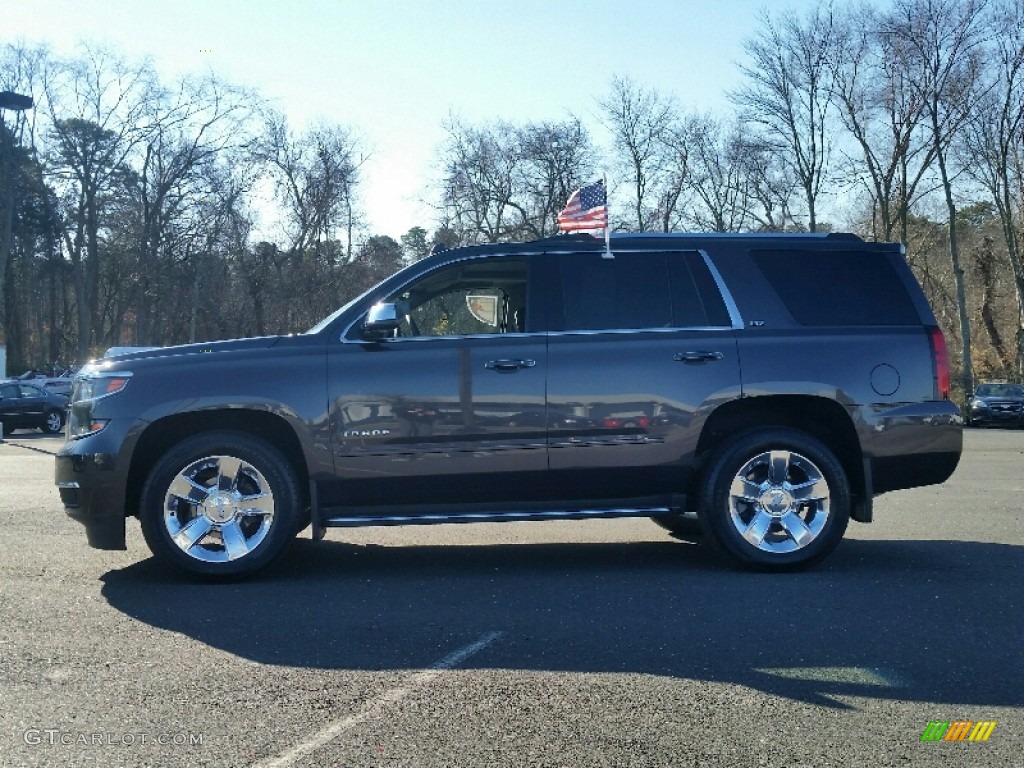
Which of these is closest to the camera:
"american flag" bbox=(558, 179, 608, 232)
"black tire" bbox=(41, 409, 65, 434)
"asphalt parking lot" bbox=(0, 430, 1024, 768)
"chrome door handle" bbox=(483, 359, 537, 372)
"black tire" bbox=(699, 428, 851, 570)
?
"asphalt parking lot" bbox=(0, 430, 1024, 768)

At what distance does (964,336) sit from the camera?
4791 cm

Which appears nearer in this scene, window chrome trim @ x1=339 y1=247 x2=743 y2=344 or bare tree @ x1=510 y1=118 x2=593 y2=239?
window chrome trim @ x1=339 y1=247 x2=743 y2=344

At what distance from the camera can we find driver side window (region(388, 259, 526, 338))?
23.4ft

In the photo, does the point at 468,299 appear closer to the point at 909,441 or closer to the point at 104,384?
the point at 104,384

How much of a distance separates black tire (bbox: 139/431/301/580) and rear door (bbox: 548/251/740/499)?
5.40 ft

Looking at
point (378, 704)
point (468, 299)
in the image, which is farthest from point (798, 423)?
point (378, 704)

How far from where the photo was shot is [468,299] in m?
7.37

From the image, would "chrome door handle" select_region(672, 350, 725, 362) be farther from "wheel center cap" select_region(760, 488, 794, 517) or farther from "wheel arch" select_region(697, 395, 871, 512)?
"wheel center cap" select_region(760, 488, 794, 517)

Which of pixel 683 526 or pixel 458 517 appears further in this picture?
pixel 683 526

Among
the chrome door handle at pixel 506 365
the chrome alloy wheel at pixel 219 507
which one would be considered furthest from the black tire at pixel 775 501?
the chrome alloy wheel at pixel 219 507

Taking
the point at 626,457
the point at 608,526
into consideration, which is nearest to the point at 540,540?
the point at 608,526

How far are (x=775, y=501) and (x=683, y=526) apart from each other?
160 centimetres

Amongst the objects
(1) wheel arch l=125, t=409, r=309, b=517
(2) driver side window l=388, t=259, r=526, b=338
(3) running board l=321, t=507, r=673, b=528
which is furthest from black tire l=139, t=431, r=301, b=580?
(2) driver side window l=388, t=259, r=526, b=338

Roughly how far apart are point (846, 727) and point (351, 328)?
392 centimetres
